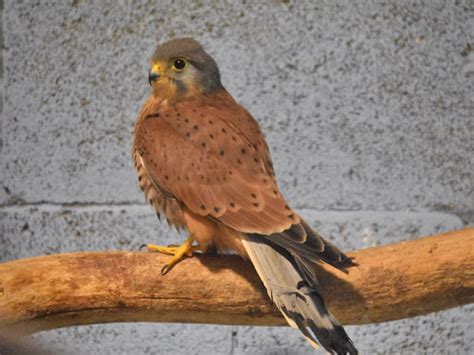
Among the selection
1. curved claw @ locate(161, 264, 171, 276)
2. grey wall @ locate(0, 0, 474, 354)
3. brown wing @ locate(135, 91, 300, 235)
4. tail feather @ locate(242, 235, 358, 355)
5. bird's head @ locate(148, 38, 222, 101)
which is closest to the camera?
tail feather @ locate(242, 235, 358, 355)

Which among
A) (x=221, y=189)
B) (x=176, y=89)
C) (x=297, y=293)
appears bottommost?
(x=297, y=293)

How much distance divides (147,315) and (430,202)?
3.91 feet

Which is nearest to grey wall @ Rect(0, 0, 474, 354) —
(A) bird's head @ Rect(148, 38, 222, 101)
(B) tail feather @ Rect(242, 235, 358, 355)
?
(A) bird's head @ Rect(148, 38, 222, 101)

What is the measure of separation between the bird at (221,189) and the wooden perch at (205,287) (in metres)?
0.06

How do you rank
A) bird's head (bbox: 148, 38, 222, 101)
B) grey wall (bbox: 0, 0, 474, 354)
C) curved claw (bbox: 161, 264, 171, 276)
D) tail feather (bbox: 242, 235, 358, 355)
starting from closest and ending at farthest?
tail feather (bbox: 242, 235, 358, 355)
curved claw (bbox: 161, 264, 171, 276)
bird's head (bbox: 148, 38, 222, 101)
grey wall (bbox: 0, 0, 474, 354)

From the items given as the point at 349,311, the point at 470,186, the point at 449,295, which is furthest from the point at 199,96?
the point at 470,186

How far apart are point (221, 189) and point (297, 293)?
0.34 m

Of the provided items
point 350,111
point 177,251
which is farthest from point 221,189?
point 350,111

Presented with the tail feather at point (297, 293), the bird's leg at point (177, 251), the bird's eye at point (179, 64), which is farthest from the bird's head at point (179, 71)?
the tail feather at point (297, 293)

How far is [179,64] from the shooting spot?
84.2 inches

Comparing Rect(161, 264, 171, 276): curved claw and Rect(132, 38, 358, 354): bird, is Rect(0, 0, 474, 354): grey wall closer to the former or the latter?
Rect(132, 38, 358, 354): bird

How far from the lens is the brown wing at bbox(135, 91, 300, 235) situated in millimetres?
1800

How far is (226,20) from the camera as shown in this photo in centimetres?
261

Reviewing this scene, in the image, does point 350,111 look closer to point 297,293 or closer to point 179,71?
point 179,71
